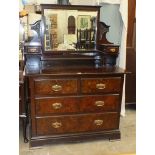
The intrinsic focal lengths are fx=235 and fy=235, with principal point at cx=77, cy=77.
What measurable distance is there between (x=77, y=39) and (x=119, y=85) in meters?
0.72

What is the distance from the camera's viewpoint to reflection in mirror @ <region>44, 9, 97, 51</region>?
8.62 ft

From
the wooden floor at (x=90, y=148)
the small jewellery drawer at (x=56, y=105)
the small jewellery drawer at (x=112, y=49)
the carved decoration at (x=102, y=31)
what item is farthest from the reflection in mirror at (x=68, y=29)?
the wooden floor at (x=90, y=148)

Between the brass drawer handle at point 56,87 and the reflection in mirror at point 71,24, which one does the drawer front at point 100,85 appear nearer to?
the brass drawer handle at point 56,87

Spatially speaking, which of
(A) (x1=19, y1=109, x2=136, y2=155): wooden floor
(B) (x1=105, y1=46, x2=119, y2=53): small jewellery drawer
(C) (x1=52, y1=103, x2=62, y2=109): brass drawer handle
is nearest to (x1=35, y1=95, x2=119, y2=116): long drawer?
(C) (x1=52, y1=103, x2=62, y2=109): brass drawer handle

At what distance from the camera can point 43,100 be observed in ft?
7.68

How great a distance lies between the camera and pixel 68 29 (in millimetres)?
2676

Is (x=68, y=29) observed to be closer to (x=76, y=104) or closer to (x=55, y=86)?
(x=55, y=86)

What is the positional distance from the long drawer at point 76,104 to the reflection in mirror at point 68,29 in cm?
64

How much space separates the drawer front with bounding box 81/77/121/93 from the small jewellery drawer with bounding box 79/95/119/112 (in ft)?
0.24

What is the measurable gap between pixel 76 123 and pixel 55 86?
1.53 feet

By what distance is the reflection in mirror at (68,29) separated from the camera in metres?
2.63

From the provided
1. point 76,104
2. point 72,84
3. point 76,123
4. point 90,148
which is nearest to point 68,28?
point 72,84

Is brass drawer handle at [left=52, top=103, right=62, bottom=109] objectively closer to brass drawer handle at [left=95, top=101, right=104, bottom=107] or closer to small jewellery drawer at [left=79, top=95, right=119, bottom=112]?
small jewellery drawer at [left=79, top=95, right=119, bottom=112]
